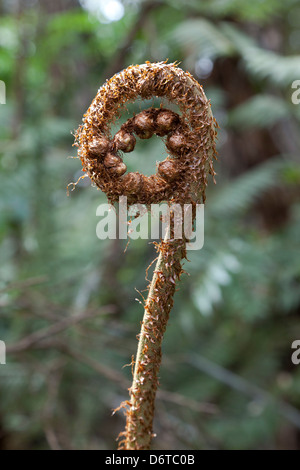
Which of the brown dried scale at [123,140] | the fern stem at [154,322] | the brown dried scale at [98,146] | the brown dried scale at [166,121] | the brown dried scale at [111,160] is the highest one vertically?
the brown dried scale at [166,121]

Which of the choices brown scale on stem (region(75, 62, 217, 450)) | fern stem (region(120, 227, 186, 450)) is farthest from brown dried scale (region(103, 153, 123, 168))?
fern stem (region(120, 227, 186, 450))

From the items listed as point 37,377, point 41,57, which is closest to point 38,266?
point 37,377

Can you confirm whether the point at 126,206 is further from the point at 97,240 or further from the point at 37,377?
the point at 97,240

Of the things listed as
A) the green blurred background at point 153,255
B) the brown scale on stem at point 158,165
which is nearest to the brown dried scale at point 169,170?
the brown scale on stem at point 158,165

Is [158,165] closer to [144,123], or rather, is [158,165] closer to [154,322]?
[144,123]

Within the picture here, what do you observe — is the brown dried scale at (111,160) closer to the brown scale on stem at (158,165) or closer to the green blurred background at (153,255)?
the brown scale on stem at (158,165)

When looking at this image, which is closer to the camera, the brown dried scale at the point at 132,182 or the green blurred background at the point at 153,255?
the brown dried scale at the point at 132,182

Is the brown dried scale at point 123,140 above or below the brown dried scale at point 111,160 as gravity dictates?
above
